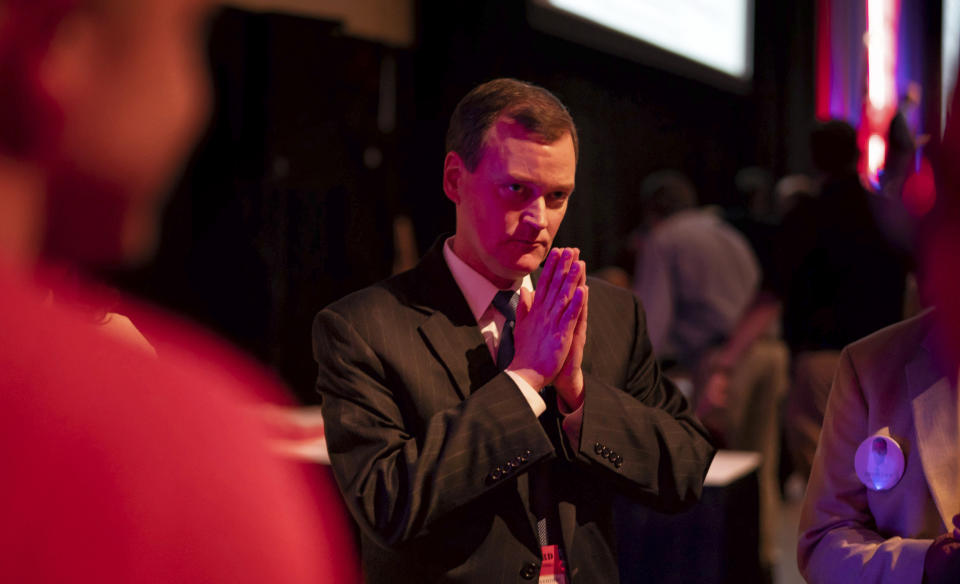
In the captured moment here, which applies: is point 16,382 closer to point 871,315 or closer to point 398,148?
point 871,315

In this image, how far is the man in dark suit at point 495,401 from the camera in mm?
1326

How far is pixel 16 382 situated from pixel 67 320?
26mm

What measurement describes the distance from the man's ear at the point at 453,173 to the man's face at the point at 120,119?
43.2 inches

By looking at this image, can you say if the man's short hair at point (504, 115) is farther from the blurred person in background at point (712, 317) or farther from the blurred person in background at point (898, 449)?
the blurred person in background at point (712, 317)

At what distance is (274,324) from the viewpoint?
3955 millimetres

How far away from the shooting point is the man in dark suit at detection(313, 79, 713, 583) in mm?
1326

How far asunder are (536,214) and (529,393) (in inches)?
10.2

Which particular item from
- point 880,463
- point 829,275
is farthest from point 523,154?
point 829,275

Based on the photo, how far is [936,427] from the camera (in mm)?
1465

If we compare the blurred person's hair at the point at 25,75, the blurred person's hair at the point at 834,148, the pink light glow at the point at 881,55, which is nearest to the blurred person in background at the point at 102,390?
the blurred person's hair at the point at 25,75

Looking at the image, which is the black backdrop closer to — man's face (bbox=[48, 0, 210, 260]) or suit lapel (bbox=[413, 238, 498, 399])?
suit lapel (bbox=[413, 238, 498, 399])

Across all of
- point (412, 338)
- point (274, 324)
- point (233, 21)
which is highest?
Result: point (233, 21)

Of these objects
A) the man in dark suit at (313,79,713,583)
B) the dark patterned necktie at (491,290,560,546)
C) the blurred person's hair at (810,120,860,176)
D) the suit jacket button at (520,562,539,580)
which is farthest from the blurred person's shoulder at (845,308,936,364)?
the blurred person's hair at (810,120,860,176)

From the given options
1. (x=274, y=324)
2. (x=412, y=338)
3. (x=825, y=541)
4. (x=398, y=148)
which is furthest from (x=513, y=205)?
(x=398, y=148)
